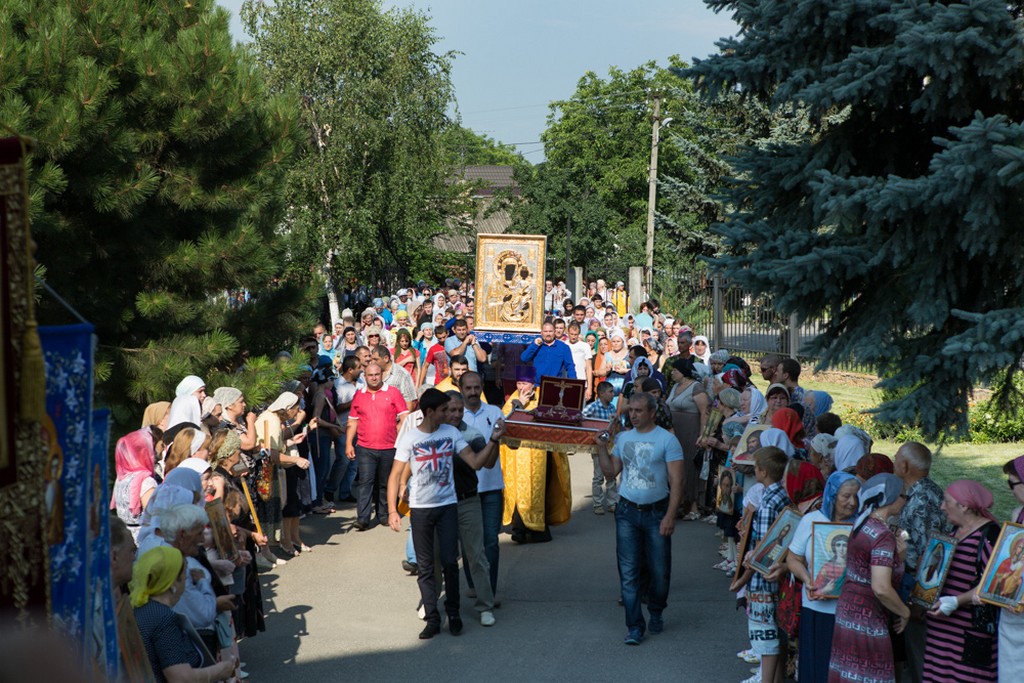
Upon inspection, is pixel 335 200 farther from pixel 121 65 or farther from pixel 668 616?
pixel 668 616

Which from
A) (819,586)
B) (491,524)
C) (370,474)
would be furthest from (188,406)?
(819,586)

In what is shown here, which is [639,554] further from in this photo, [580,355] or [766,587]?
[580,355]

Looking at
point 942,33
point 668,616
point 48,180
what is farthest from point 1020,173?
point 48,180

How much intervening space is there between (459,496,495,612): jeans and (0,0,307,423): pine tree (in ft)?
10.9

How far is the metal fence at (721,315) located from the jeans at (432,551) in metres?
13.4

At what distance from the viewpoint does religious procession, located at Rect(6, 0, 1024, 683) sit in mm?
5293

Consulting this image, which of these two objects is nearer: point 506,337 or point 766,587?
point 766,587

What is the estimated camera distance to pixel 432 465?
877 centimetres

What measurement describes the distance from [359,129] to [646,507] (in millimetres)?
29165

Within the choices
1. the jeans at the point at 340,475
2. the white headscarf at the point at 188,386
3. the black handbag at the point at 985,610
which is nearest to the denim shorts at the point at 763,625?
the black handbag at the point at 985,610

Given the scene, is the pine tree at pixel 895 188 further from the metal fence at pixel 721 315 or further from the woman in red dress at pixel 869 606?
the metal fence at pixel 721 315

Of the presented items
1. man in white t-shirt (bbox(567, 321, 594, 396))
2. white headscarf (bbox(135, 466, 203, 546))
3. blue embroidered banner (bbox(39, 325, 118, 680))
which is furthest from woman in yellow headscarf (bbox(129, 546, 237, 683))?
man in white t-shirt (bbox(567, 321, 594, 396))

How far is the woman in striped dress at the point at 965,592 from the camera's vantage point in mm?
6191

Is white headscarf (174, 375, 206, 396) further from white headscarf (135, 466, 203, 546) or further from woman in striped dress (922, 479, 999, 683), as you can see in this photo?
woman in striped dress (922, 479, 999, 683)
